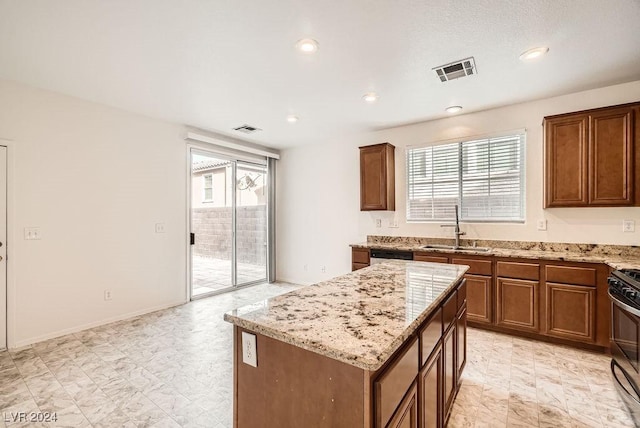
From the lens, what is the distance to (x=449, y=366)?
72.0 inches

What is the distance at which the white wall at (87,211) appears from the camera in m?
3.01

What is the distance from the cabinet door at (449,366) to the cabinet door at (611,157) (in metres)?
2.41

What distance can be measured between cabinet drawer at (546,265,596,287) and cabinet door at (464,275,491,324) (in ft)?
1.86

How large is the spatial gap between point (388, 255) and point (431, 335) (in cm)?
261

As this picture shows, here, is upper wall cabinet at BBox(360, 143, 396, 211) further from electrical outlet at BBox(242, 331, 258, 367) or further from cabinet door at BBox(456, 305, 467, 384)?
electrical outlet at BBox(242, 331, 258, 367)

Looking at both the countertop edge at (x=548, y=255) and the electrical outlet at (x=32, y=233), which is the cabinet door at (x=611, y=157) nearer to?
the countertop edge at (x=548, y=255)

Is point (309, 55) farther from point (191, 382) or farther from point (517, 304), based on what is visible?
point (517, 304)

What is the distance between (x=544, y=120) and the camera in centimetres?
330

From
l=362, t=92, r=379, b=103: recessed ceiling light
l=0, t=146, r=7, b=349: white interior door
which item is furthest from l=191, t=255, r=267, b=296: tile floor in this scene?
l=362, t=92, r=379, b=103: recessed ceiling light

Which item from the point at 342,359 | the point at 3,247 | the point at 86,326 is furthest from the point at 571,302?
the point at 3,247

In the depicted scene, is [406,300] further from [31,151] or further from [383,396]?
[31,151]

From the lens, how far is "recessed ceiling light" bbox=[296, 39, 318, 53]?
232 centimetres

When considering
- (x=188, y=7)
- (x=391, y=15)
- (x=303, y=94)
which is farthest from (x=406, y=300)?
(x=303, y=94)

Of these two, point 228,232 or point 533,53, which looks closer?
point 533,53
